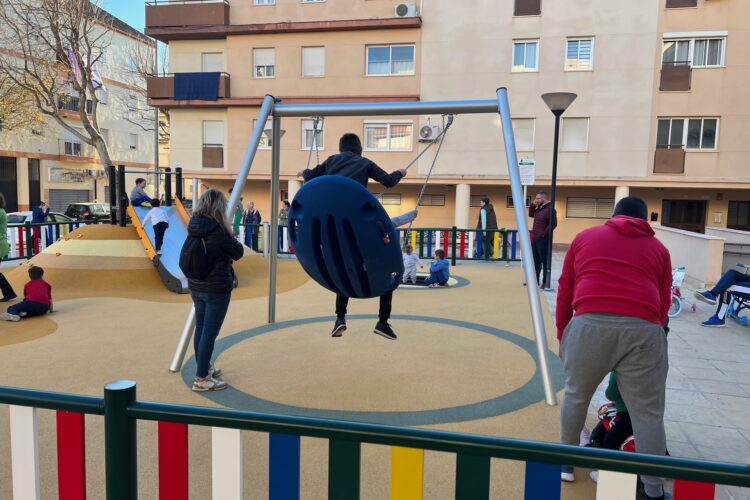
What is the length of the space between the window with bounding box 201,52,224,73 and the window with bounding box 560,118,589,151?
1554 centimetres

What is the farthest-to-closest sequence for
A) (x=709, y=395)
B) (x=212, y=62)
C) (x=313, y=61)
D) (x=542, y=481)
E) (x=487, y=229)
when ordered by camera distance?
(x=212, y=62)
(x=313, y=61)
(x=487, y=229)
(x=709, y=395)
(x=542, y=481)

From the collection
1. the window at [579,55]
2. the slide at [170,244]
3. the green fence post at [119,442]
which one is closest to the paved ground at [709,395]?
the green fence post at [119,442]

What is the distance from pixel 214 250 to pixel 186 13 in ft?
78.5

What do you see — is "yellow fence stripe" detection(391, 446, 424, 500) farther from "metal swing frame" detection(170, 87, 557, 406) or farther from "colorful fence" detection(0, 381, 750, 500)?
"metal swing frame" detection(170, 87, 557, 406)

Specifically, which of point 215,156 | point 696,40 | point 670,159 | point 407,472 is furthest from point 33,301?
point 696,40

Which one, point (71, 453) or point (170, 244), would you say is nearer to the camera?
point (71, 453)

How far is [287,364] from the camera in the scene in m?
5.73

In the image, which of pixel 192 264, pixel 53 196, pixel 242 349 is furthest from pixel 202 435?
pixel 53 196

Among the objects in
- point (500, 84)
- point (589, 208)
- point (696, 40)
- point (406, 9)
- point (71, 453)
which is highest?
point (406, 9)

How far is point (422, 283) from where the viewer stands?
1159cm

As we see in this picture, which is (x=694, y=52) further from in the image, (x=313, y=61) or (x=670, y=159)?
(x=313, y=61)

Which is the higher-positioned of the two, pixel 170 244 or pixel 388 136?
pixel 388 136

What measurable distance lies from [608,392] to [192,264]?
11.1 feet

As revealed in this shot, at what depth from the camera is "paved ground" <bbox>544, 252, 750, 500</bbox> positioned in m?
3.83
